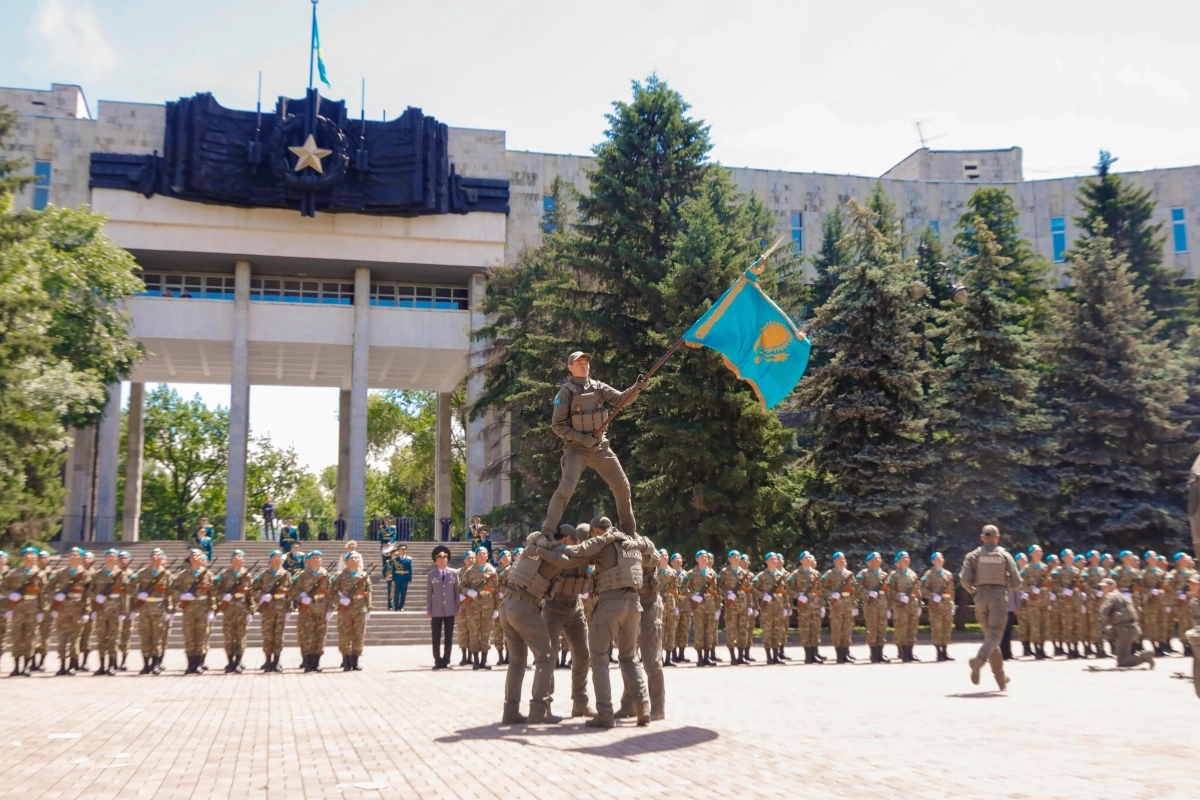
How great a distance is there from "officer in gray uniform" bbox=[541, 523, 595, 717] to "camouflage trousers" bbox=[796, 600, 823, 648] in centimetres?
917

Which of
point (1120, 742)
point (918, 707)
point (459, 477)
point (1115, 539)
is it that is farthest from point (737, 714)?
point (459, 477)

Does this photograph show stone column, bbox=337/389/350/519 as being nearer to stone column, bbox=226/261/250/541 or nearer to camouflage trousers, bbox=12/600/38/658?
stone column, bbox=226/261/250/541

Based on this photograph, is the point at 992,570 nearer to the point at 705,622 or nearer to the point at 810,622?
the point at 810,622

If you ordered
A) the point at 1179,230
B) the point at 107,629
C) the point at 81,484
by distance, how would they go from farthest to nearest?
1. the point at 1179,230
2. the point at 81,484
3. the point at 107,629

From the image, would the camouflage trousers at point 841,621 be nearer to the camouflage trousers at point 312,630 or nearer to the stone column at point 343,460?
the camouflage trousers at point 312,630

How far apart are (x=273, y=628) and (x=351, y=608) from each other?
1.35m

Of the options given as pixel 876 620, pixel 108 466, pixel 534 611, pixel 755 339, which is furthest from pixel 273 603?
pixel 108 466

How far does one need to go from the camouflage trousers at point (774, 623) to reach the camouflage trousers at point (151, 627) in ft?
33.3

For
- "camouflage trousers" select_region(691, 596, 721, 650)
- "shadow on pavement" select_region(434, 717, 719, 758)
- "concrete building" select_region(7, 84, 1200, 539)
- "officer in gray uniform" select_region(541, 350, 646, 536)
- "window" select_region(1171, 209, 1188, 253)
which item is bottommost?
"shadow on pavement" select_region(434, 717, 719, 758)

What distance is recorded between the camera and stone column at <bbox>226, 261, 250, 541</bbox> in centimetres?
3891

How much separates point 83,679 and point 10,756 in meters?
7.76

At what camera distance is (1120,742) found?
8.40m

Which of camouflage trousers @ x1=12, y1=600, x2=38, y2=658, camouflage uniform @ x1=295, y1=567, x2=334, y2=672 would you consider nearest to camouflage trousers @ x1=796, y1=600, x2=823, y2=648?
camouflage uniform @ x1=295, y1=567, x2=334, y2=672

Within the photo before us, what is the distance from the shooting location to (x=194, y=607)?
52.7ft
